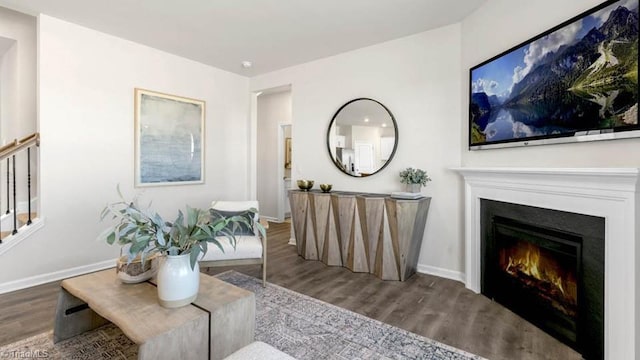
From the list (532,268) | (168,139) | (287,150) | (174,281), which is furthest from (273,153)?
(532,268)

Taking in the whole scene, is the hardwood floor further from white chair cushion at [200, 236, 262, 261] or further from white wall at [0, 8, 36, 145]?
white wall at [0, 8, 36, 145]

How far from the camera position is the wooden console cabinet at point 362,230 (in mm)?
3020

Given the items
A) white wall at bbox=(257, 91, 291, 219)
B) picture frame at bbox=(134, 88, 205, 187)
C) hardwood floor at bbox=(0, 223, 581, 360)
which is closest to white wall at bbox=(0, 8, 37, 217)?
picture frame at bbox=(134, 88, 205, 187)

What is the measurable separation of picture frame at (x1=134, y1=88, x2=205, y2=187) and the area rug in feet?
6.92

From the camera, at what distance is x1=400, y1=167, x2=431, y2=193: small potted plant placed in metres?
3.13

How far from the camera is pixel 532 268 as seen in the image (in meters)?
2.28

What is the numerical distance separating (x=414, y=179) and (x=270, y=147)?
3.72 meters

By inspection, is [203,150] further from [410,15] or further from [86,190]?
[410,15]

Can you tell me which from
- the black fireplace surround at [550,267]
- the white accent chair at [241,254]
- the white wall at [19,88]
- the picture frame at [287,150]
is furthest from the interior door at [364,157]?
the white wall at [19,88]

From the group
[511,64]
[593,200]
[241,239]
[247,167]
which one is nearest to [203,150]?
[247,167]

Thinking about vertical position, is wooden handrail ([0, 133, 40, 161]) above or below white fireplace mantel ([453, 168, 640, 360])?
above

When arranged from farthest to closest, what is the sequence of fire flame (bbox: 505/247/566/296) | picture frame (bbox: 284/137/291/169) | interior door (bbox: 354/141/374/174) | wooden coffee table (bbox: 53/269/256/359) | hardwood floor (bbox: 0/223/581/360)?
Result: 1. picture frame (bbox: 284/137/291/169)
2. interior door (bbox: 354/141/374/174)
3. fire flame (bbox: 505/247/566/296)
4. hardwood floor (bbox: 0/223/581/360)
5. wooden coffee table (bbox: 53/269/256/359)

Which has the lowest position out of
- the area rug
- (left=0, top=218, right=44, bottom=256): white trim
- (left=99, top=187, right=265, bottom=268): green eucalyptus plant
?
the area rug

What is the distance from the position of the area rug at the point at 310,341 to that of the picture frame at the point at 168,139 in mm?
2109
